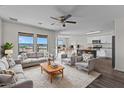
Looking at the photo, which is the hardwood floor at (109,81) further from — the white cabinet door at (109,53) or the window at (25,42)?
the window at (25,42)

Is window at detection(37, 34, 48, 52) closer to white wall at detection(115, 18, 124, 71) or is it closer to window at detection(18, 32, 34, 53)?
window at detection(18, 32, 34, 53)

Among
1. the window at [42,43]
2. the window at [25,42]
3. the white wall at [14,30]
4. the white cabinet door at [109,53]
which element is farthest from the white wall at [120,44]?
the window at [25,42]

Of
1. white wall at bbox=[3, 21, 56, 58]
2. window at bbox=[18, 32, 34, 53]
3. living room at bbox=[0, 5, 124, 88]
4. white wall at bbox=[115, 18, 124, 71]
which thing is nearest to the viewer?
living room at bbox=[0, 5, 124, 88]

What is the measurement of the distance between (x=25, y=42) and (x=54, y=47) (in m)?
2.52

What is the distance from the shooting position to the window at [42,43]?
7020mm

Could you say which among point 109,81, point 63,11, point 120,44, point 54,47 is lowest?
point 109,81

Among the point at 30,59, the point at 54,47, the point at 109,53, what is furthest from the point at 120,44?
the point at 54,47

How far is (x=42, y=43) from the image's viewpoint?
7258 mm

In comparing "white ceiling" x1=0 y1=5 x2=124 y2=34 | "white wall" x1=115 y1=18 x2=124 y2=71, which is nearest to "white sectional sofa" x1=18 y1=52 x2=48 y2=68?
"white ceiling" x1=0 y1=5 x2=124 y2=34

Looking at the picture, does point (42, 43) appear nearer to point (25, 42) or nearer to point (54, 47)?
point (54, 47)

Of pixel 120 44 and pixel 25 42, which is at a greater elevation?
pixel 25 42

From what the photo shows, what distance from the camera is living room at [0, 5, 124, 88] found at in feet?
10.1
